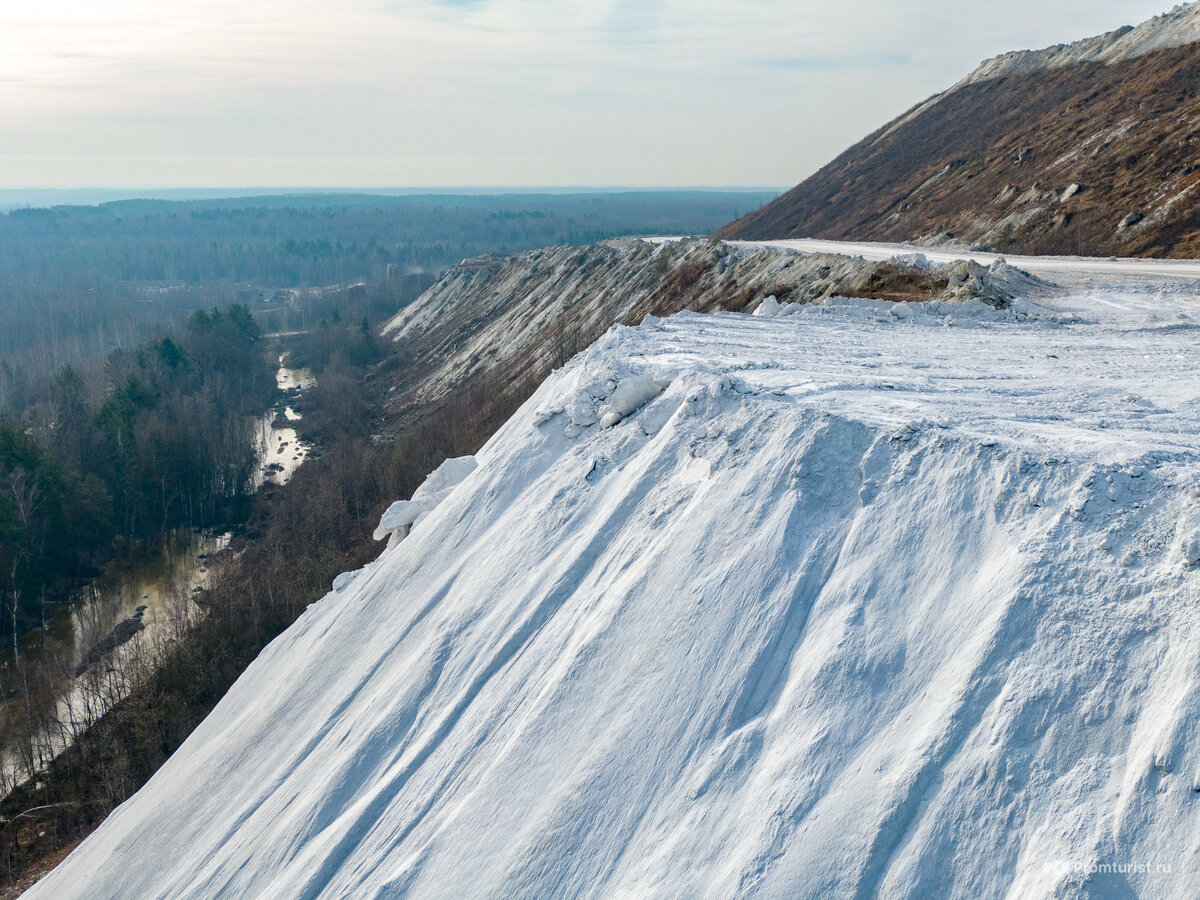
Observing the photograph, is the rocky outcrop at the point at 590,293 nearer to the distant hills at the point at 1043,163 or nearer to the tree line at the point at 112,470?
the distant hills at the point at 1043,163

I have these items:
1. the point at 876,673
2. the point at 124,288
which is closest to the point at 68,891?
the point at 876,673

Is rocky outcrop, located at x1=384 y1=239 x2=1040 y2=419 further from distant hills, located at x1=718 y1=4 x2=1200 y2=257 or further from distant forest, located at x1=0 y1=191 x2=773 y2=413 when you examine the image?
distant forest, located at x1=0 y1=191 x2=773 y2=413

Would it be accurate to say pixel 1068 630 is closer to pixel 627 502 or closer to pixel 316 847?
pixel 627 502

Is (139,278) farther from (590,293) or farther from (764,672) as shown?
(764,672)

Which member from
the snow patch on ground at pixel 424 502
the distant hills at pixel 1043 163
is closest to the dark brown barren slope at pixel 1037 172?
the distant hills at pixel 1043 163

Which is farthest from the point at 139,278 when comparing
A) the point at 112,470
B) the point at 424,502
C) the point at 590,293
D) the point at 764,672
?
the point at 764,672
